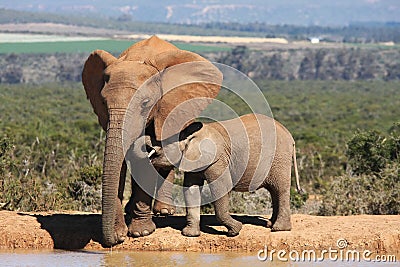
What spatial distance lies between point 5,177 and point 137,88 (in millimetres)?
4457

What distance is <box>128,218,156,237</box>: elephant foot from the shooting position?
433 inches

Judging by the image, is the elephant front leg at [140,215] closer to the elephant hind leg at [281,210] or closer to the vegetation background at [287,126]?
the elephant hind leg at [281,210]

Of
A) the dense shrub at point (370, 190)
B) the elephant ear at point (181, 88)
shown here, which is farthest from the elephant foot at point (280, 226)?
the dense shrub at point (370, 190)

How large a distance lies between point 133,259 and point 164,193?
1053 millimetres

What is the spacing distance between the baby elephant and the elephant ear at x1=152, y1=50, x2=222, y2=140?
200 mm

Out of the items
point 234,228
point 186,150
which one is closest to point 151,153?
point 186,150

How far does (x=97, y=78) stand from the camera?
11305mm

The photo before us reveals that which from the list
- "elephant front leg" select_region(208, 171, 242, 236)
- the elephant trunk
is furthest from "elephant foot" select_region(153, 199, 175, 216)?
the elephant trunk

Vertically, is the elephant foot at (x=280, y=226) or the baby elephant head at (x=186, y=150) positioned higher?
the baby elephant head at (x=186, y=150)

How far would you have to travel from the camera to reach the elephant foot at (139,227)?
36.1 feet

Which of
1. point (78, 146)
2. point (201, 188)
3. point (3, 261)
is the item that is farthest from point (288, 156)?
point (78, 146)

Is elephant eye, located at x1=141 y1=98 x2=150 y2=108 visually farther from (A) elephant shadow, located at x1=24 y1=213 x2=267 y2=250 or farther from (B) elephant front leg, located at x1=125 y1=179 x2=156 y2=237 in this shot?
(A) elephant shadow, located at x1=24 y1=213 x2=267 y2=250

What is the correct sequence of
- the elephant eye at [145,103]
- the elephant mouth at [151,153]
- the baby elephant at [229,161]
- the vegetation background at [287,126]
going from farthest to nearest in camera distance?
the vegetation background at [287,126] < the baby elephant at [229,161] < the elephant mouth at [151,153] < the elephant eye at [145,103]

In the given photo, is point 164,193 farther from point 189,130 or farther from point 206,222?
point 189,130
